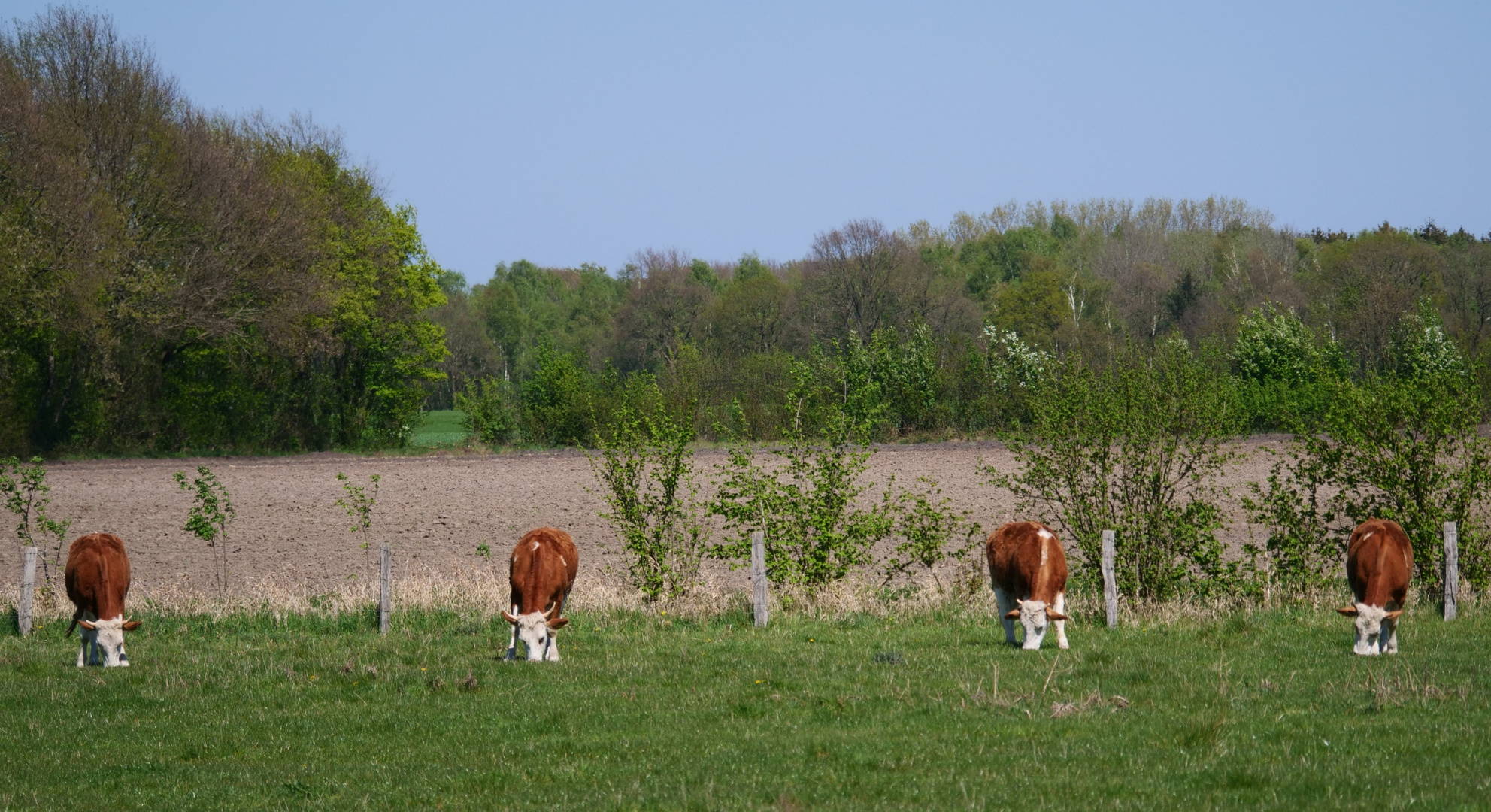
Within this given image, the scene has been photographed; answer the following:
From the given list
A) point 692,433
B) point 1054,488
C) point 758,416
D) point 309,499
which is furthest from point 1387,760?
point 758,416

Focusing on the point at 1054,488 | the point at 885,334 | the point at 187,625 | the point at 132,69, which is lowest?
the point at 187,625

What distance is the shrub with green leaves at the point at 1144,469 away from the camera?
16078 millimetres

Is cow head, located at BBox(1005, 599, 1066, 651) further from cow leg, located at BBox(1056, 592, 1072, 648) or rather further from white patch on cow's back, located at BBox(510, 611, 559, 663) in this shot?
white patch on cow's back, located at BBox(510, 611, 559, 663)

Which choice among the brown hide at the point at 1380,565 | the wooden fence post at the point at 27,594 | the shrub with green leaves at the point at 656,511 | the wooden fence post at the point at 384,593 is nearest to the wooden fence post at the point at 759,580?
the shrub with green leaves at the point at 656,511

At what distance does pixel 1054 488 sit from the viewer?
16.6 m

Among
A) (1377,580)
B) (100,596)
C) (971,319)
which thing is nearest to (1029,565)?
(1377,580)

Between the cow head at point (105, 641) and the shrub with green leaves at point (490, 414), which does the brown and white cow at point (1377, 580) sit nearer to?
the cow head at point (105, 641)

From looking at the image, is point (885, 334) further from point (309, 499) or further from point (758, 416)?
point (309, 499)

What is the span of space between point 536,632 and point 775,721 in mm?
4064

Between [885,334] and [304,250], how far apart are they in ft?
80.7

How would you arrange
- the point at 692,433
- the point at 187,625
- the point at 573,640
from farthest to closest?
the point at 692,433
the point at 187,625
the point at 573,640

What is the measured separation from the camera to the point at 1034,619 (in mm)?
13031

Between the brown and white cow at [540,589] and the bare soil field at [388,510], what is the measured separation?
7.55 feet

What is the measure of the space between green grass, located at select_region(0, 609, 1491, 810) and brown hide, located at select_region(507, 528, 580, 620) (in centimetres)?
61
